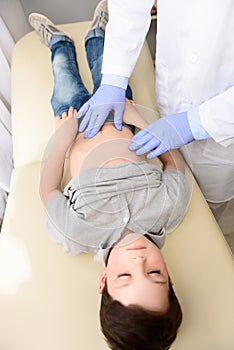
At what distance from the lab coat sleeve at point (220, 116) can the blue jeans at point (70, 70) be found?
1.30 ft

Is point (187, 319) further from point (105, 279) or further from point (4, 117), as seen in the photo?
point (4, 117)

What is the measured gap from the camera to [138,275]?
896 millimetres

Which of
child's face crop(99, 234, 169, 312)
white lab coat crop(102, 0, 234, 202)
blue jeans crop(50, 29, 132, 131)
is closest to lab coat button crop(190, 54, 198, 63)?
white lab coat crop(102, 0, 234, 202)

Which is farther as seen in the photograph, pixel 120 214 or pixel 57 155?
pixel 57 155

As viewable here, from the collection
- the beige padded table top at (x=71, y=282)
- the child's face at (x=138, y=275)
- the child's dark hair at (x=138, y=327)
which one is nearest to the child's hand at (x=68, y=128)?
the beige padded table top at (x=71, y=282)

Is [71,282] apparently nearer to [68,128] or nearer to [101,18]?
[68,128]

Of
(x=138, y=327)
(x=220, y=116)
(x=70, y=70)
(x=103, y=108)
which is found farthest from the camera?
(x=70, y=70)

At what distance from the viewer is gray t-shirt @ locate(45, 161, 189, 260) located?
1003 millimetres

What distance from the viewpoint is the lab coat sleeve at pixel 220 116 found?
2.97 feet

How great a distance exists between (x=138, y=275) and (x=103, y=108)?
533 mm

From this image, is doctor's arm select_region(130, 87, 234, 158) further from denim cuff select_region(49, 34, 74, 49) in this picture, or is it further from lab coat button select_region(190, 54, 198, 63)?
→ denim cuff select_region(49, 34, 74, 49)

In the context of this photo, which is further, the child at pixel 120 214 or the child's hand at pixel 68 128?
the child's hand at pixel 68 128

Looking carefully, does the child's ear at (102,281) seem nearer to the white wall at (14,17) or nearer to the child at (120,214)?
the child at (120,214)

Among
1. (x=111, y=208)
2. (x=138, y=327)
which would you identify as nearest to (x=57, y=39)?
(x=111, y=208)
